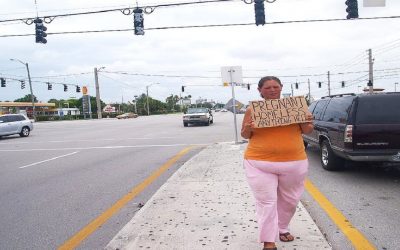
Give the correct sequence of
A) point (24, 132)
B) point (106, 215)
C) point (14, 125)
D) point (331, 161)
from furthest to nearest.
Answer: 1. point (24, 132)
2. point (14, 125)
3. point (331, 161)
4. point (106, 215)

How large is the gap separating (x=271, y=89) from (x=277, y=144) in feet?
1.80

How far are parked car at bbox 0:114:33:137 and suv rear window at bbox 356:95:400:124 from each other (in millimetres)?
22878

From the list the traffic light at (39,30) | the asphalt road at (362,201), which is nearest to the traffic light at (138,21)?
the traffic light at (39,30)

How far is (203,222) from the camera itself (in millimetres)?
4801

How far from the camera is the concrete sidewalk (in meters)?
4.11

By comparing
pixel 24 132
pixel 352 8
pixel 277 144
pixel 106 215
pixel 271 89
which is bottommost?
pixel 106 215

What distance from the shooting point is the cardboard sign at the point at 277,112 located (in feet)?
12.0

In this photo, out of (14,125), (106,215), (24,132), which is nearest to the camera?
(106,215)

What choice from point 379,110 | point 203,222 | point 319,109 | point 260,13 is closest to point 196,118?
point 260,13

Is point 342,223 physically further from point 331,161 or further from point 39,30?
point 39,30

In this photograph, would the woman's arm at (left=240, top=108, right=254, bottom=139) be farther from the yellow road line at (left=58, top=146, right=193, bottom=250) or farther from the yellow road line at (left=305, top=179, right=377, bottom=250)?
the yellow road line at (left=58, top=146, right=193, bottom=250)

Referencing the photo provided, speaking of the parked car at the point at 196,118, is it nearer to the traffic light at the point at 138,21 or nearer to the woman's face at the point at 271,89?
the traffic light at the point at 138,21

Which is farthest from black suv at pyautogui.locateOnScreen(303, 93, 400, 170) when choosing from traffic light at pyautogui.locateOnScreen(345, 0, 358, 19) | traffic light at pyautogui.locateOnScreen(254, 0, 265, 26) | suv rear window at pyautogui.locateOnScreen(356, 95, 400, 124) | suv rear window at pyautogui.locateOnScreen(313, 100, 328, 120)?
traffic light at pyautogui.locateOnScreen(345, 0, 358, 19)

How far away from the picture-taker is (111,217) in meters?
5.51
